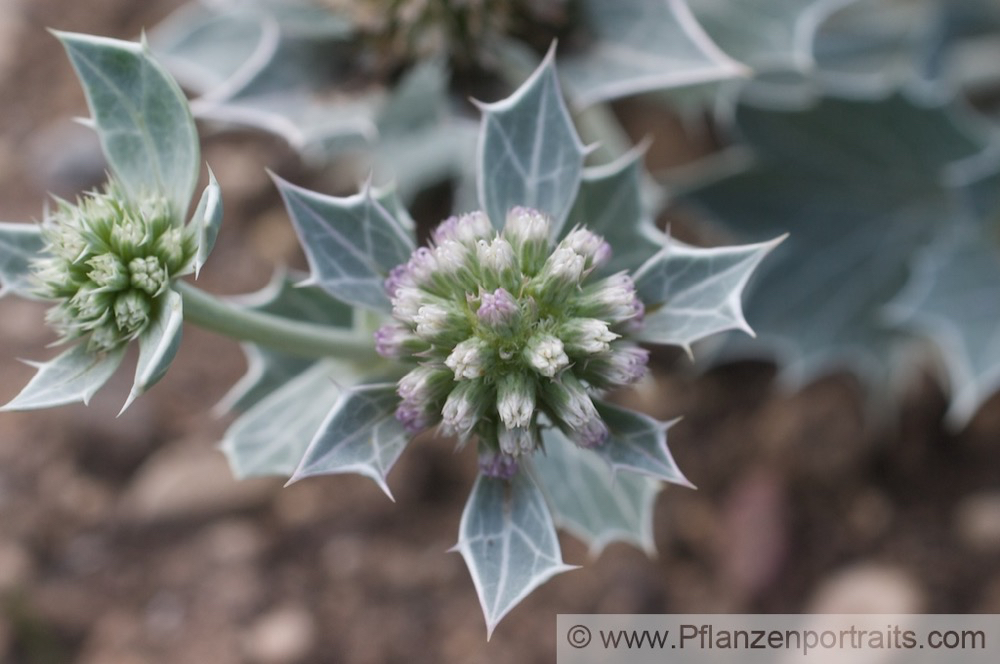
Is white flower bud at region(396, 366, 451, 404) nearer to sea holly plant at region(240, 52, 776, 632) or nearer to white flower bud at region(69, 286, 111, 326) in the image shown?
sea holly plant at region(240, 52, 776, 632)

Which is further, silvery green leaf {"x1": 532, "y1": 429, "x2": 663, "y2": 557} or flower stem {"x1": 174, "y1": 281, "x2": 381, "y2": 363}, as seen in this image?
silvery green leaf {"x1": 532, "y1": 429, "x2": 663, "y2": 557}

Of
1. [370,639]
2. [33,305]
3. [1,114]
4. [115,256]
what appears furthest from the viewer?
[1,114]

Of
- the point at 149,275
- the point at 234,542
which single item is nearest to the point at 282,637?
the point at 234,542

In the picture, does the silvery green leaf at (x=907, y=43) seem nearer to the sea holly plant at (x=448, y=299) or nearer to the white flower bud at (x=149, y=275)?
the sea holly plant at (x=448, y=299)

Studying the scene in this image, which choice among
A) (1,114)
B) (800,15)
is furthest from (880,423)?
(1,114)

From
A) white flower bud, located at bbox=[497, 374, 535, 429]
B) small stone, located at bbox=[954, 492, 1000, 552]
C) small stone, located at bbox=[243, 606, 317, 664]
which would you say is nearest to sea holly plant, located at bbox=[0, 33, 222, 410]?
white flower bud, located at bbox=[497, 374, 535, 429]

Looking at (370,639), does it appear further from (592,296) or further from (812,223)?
(812,223)
